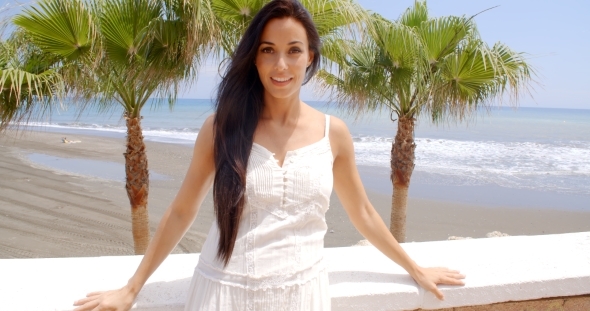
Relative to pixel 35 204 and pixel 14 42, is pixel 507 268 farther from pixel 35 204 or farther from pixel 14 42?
pixel 35 204

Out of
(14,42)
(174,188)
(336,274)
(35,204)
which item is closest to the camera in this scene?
(336,274)

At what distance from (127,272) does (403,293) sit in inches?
38.0

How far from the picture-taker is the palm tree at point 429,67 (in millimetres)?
5254

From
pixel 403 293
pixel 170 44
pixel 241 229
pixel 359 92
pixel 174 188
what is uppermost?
pixel 170 44

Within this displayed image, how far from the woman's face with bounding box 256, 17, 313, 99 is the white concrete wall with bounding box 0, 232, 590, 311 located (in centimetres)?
69

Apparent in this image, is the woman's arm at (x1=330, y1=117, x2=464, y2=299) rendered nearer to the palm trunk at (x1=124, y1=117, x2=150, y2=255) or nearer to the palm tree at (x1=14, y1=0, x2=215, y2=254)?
the palm tree at (x1=14, y1=0, x2=215, y2=254)

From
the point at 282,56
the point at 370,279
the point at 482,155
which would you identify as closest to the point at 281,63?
the point at 282,56

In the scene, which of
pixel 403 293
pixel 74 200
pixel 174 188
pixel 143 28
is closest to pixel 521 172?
pixel 174 188

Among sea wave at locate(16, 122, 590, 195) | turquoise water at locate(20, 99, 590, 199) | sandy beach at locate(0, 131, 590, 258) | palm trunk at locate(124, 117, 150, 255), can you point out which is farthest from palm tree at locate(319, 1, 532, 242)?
sea wave at locate(16, 122, 590, 195)

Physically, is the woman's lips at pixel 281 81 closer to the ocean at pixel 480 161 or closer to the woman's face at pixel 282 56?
the woman's face at pixel 282 56

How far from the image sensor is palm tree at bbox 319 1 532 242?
5254 millimetres

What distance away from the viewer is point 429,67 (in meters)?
5.54

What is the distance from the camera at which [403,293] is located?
154 cm

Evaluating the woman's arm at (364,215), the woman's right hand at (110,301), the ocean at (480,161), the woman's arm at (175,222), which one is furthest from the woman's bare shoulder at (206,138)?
the ocean at (480,161)
